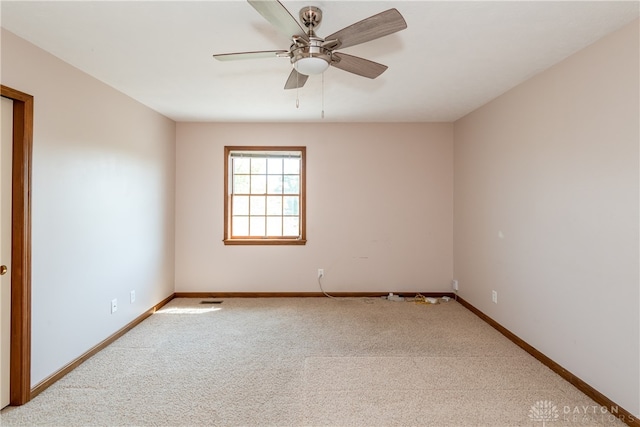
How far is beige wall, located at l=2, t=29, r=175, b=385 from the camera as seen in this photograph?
2.26m

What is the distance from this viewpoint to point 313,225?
14.9 feet

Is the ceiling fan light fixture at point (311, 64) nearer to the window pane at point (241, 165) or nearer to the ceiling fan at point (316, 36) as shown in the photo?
the ceiling fan at point (316, 36)

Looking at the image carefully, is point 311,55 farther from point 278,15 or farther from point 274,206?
point 274,206

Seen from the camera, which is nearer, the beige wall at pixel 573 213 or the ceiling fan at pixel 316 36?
the ceiling fan at pixel 316 36

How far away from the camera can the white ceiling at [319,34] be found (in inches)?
72.6

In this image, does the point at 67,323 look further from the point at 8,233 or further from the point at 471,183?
the point at 471,183

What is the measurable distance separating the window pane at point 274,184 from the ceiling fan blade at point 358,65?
8.64ft

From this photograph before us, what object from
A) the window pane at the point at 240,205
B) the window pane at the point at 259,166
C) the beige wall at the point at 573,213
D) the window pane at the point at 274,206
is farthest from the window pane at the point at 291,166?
the beige wall at the point at 573,213

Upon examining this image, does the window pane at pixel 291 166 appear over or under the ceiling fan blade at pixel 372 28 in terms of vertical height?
under

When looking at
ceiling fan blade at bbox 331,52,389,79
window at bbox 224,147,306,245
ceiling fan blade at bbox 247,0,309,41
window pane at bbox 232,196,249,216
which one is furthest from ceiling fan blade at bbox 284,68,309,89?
window pane at bbox 232,196,249,216

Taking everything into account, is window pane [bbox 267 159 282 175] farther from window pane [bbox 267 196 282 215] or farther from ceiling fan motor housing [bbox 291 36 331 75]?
ceiling fan motor housing [bbox 291 36 331 75]

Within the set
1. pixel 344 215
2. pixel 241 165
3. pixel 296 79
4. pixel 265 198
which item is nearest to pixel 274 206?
pixel 265 198

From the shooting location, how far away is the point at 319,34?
83.4 inches

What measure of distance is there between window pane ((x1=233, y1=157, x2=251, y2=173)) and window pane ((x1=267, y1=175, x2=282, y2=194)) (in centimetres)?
34
